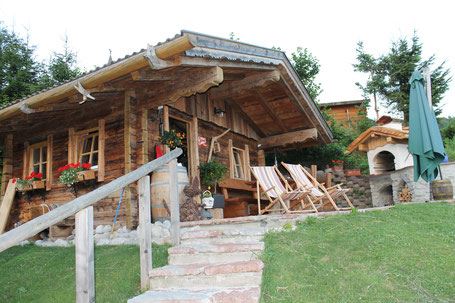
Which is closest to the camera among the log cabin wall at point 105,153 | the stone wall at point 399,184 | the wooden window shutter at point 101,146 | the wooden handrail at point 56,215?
the wooden handrail at point 56,215

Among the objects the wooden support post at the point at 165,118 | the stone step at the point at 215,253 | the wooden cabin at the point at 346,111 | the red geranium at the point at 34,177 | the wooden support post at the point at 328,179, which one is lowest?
the stone step at the point at 215,253

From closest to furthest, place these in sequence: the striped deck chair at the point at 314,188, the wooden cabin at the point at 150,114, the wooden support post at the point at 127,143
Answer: the wooden cabin at the point at 150,114 < the wooden support post at the point at 127,143 < the striped deck chair at the point at 314,188

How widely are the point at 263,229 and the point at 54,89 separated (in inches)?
136

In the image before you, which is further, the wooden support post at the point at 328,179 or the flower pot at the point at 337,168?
the flower pot at the point at 337,168

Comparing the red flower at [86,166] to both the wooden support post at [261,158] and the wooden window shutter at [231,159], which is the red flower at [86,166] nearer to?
the wooden window shutter at [231,159]

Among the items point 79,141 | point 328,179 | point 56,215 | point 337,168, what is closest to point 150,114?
point 79,141

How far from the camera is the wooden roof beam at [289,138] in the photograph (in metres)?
9.20

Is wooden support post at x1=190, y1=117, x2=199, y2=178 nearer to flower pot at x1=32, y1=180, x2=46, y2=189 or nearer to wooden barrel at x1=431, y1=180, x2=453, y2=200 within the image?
flower pot at x1=32, y1=180, x2=46, y2=189

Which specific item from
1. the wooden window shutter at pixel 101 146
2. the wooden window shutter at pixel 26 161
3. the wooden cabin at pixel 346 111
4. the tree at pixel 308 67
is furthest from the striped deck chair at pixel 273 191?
the wooden cabin at pixel 346 111

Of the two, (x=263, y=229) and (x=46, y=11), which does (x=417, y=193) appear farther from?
(x=46, y=11)

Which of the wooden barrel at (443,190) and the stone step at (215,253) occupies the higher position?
the wooden barrel at (443,190)

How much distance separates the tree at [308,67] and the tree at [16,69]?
9.96 metres

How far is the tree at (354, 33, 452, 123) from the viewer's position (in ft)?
48.5

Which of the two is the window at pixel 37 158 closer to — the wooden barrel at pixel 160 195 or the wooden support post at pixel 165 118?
the wooden support post at pixel 165 118
